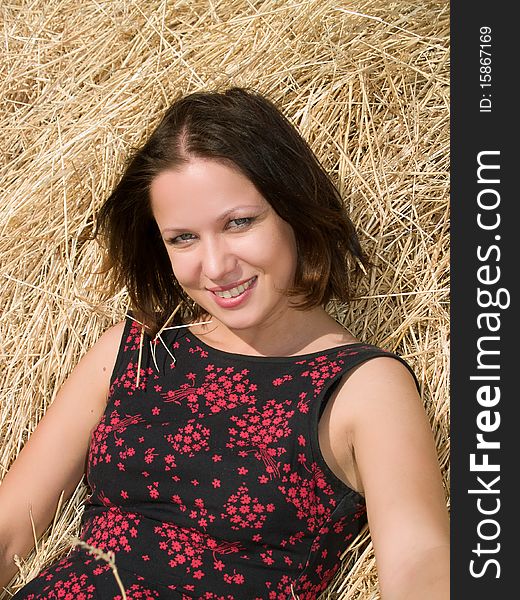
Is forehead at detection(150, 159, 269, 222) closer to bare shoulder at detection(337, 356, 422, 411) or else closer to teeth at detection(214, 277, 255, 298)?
Answer: teeth at detection(214, 277, 255, 298)

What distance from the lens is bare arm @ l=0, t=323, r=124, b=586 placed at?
202 cm

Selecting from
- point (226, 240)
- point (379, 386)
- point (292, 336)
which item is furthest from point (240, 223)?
point (379, 386)

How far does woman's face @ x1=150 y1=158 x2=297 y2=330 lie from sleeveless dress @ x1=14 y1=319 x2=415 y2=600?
152 millimetres

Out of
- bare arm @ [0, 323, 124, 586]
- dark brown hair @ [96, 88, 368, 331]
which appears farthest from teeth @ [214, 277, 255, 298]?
bare arm @ [0, 323, 124, 586]

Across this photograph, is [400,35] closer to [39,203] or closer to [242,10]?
[242,10]

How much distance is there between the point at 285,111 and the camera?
2.37 metres

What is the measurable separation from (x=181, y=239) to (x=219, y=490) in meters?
0.46

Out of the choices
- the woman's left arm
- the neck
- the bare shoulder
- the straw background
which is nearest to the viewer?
the woman's left arm

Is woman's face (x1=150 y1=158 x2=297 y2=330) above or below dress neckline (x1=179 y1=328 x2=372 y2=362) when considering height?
above

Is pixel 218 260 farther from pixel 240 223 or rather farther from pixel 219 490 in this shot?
pixel 219 490

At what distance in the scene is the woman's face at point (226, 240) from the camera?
1.80 metres

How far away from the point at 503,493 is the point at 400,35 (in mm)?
1161

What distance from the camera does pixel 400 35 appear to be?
235cm

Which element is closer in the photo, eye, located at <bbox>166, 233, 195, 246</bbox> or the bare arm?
eye, located at <bbox>166, 233, 195, 246</bbox>
